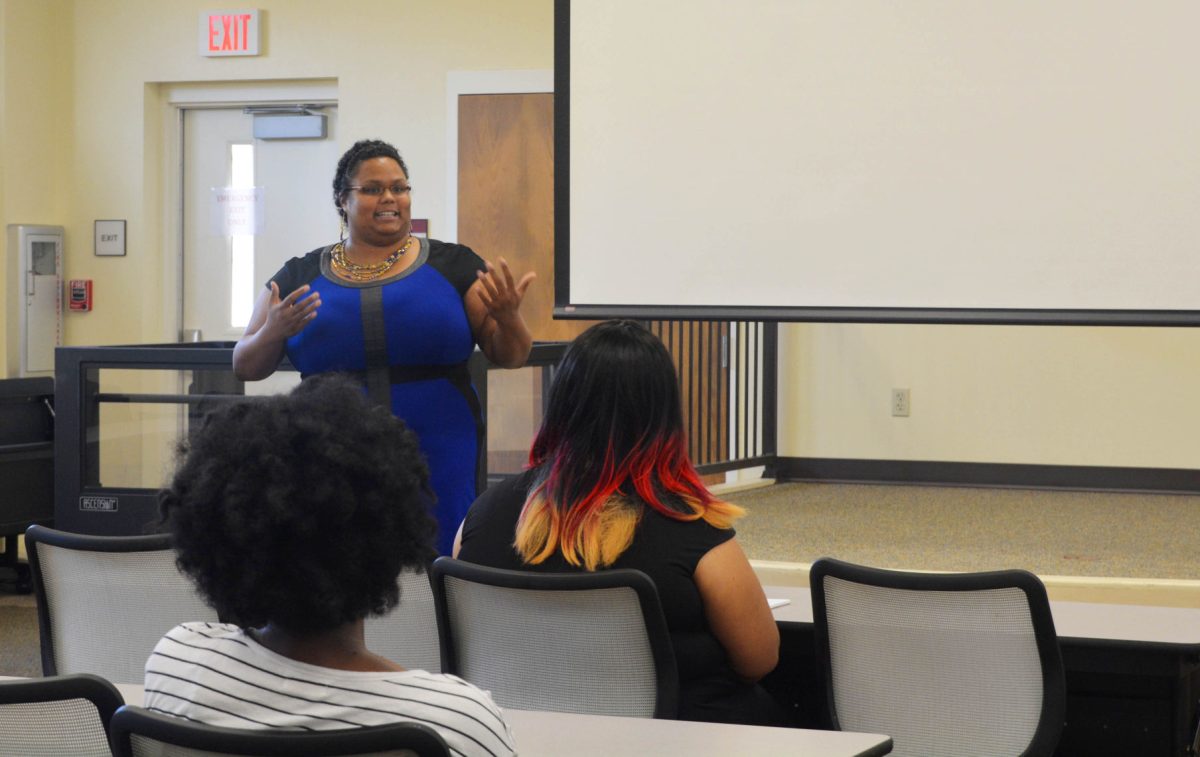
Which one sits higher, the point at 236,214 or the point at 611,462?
the point at 236,214

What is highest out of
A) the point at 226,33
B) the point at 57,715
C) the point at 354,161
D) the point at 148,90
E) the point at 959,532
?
the point at 226,33

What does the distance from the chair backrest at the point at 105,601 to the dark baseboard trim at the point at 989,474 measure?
4.58 metres

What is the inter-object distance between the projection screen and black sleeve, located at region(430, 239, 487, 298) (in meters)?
0.65

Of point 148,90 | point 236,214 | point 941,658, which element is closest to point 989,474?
point 236,214

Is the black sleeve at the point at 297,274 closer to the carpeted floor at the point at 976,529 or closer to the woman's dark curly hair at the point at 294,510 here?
the woman's dark curly hair at the point at 294,510

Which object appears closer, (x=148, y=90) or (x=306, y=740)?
(x=306, y=740)

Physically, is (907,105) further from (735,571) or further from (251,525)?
(251,525)

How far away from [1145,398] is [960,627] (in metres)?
4.53

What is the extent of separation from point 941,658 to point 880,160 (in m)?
1.50

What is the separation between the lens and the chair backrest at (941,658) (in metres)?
1.96

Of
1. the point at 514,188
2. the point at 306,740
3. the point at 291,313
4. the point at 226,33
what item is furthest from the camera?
the point at 226,33

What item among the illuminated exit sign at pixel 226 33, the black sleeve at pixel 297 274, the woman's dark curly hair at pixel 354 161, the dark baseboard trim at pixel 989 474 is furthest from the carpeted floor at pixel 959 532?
the illuminated exit sign at pixel 226 33

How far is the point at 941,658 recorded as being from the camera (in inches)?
79.6

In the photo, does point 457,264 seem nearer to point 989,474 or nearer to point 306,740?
point 306,740
